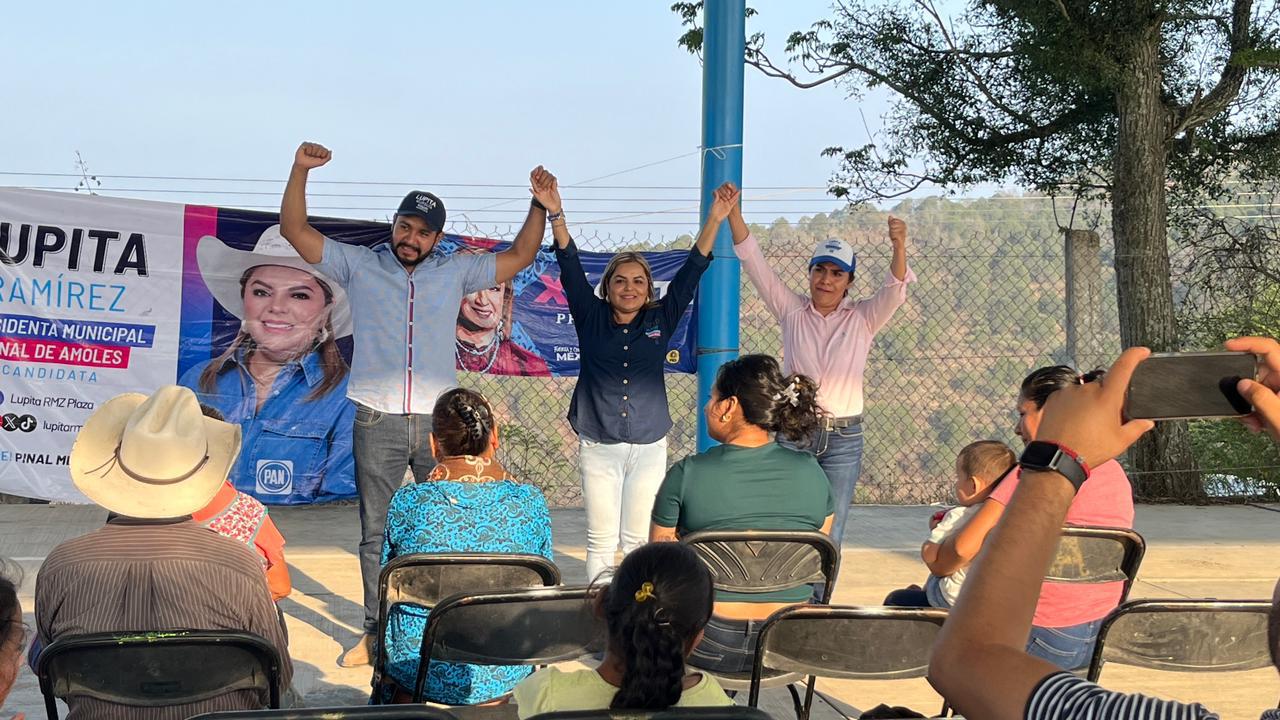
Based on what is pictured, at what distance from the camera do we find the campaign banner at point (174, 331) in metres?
7.38

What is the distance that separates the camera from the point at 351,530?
7535 mm

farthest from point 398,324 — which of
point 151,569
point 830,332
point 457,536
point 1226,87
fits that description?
point 1226,87

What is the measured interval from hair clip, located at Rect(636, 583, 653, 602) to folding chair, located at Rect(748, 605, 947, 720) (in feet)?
2.60

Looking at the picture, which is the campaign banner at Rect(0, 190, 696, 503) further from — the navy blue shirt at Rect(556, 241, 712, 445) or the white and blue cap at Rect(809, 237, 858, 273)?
the white and blue cap at Rect(809, 237, 858, 273)

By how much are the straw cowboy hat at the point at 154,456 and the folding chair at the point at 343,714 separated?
1055mm

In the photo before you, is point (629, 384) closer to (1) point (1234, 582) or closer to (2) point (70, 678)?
(2) point (70, 678)

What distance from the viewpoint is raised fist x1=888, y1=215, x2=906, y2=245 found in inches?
225

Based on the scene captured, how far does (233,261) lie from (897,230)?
13.8 feet

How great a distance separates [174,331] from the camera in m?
7.62

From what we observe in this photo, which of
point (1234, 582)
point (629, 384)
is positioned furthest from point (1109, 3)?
point (629, 384)

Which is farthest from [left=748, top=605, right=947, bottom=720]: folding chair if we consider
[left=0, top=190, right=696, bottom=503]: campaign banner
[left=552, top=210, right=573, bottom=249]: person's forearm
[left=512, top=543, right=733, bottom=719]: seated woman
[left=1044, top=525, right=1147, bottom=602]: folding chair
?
[left=0, top=190, right=696, bottom=503]: campaign banner

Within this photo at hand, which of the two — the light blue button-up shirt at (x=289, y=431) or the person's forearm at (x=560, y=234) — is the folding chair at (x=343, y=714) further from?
the light blue button-up shirt at (x=289, y=431)

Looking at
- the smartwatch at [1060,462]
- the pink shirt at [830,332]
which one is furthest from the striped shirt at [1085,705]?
the pink shirt at [830,332]

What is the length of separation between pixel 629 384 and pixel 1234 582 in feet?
12.4
